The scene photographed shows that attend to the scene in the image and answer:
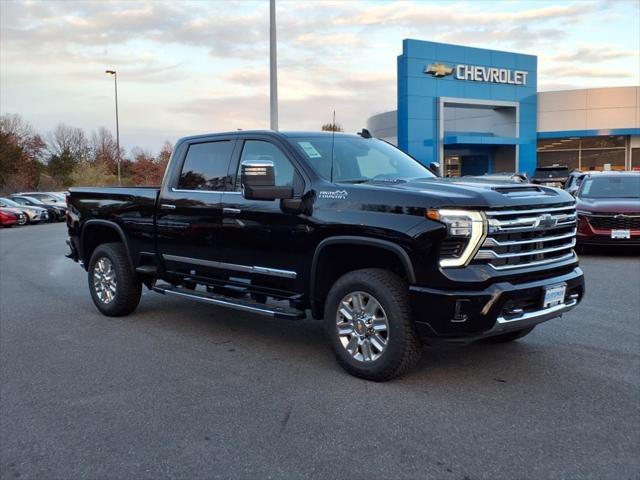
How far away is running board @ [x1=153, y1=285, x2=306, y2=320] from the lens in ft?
17.2

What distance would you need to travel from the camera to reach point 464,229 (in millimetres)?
4281

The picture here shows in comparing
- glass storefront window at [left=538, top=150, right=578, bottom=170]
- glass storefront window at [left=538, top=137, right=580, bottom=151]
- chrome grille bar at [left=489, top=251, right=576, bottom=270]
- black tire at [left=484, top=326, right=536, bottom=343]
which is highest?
glass storefront window at [left=538, top=137, right=580, bottom=151]

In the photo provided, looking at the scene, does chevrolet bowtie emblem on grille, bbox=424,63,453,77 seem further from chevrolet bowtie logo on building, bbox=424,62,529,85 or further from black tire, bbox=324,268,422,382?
black tire, bbox=324,268,422,382

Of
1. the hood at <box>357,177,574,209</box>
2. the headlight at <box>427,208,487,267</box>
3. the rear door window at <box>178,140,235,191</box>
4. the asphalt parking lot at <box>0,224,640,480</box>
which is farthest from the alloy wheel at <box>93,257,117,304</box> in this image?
the headlight at <box>427,208,487,267</box>

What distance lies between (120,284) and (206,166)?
6.12ft

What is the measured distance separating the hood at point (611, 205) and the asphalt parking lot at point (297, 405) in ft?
16.9

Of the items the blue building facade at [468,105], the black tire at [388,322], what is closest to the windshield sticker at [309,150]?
the black tire at [388,322]

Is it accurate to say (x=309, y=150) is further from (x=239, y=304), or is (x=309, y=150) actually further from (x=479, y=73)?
(x=479, y=73)

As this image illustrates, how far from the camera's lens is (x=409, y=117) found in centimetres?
3125

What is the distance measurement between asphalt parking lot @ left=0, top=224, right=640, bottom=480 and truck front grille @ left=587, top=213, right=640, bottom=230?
16.9 ft

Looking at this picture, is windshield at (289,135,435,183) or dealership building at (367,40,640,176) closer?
windshield at (289,135,435,183)

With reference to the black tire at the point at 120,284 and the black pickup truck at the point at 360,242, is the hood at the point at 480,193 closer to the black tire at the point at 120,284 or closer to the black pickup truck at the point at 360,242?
the black pickup truck at the point at 360,242

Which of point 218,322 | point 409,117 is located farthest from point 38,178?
point 218,322

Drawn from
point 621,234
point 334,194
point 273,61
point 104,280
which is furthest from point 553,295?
point 273,61
